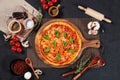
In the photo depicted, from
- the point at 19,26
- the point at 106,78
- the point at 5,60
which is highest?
the point at 19,26

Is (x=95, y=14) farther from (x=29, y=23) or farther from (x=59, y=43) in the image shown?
(x=29, y=23)

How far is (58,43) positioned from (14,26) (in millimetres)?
252

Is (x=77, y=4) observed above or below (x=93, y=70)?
above

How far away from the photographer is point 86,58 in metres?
2.53

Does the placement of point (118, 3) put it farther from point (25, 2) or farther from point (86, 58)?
point (25, 2)

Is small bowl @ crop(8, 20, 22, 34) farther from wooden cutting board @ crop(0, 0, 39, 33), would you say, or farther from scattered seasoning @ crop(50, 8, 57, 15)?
scattered seasoning @ crop(50, 8, 57, 15)

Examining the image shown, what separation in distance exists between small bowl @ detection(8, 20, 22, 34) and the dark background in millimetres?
80

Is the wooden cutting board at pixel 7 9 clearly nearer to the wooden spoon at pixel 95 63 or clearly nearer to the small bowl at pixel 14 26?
the small bowl at pixel 14 26

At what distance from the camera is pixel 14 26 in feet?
8.23

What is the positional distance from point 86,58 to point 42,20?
314 millimetres

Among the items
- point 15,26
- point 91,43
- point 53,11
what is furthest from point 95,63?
point 15,26

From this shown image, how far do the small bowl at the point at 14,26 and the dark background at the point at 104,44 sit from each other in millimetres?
80

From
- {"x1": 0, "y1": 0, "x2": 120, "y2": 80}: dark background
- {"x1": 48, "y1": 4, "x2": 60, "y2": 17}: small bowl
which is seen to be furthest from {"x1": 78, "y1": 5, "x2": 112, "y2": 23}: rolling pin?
{"x1": 48, "y1": 4, "x2": 60, "y2": 17}: small bowl

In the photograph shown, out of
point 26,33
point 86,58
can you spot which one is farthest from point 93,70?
point 26,33
